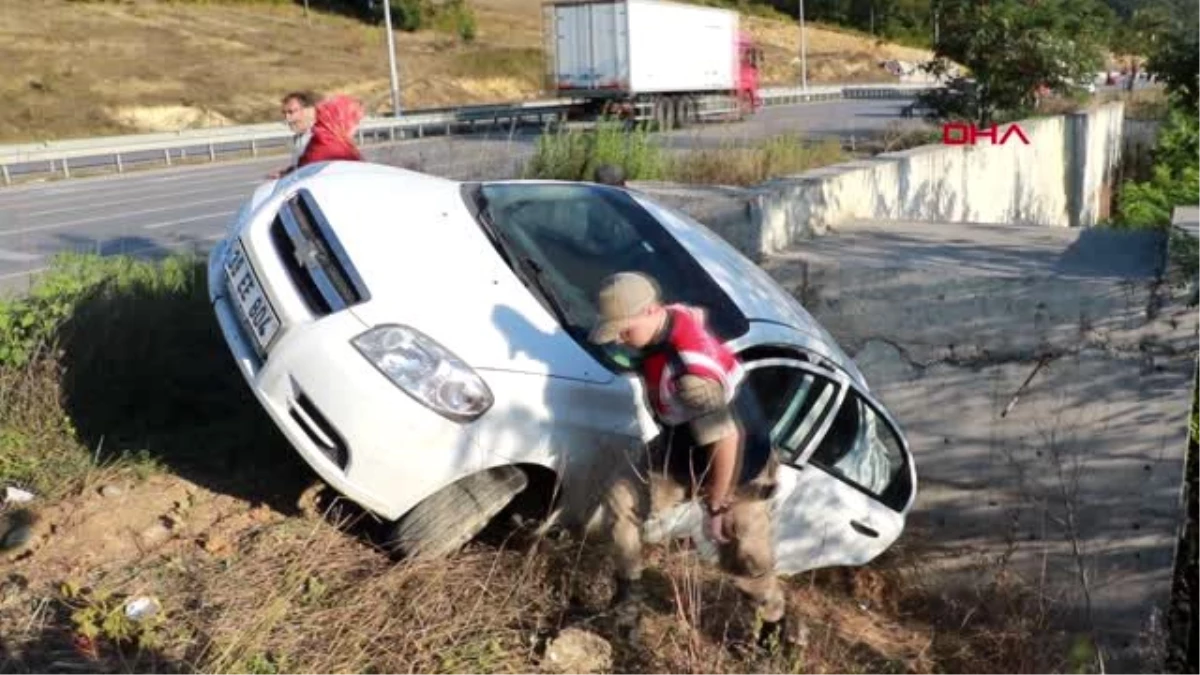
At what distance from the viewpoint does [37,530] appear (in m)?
4.38

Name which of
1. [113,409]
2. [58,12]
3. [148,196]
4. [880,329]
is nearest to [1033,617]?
[880,329]

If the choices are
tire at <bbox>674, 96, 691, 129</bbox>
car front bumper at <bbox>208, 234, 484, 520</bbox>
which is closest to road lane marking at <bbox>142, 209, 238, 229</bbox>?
car front bumper at <bbox>208, 234, 484, 520</bbox>

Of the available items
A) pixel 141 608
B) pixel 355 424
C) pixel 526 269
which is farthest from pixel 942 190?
pixel 141 608

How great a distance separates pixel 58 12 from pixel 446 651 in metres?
59.6

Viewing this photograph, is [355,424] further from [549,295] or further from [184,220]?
[184,220]

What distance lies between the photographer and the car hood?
12.7 feet

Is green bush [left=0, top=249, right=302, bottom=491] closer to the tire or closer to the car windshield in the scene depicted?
the car windshield

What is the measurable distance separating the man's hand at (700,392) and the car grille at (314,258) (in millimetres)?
1227

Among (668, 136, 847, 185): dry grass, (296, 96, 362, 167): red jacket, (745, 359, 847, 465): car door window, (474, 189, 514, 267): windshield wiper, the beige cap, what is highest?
(296, 96, 362, 167): red jacket

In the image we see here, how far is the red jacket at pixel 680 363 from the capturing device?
352 cm

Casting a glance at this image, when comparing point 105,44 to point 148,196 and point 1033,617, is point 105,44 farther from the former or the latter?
point 1033,617

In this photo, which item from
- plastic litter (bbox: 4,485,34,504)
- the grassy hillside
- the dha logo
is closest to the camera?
plastic litter (bbox: 4,485,34,504)

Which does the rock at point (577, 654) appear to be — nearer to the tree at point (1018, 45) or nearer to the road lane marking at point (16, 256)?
the road lane marking at point (16, 256)

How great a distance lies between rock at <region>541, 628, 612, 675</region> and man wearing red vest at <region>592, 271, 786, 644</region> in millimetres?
195
